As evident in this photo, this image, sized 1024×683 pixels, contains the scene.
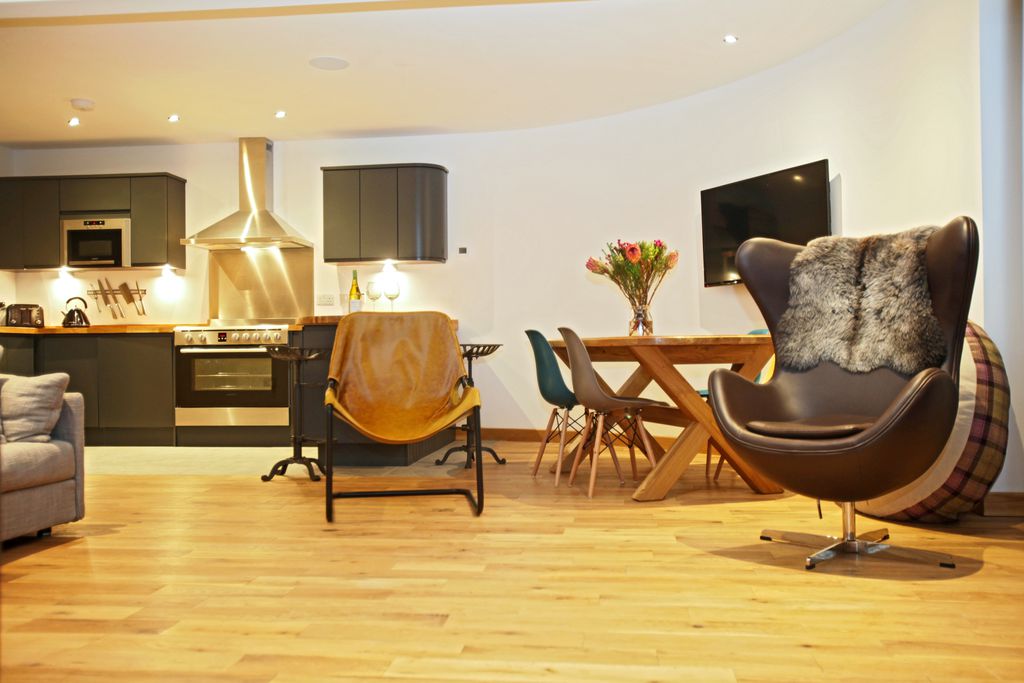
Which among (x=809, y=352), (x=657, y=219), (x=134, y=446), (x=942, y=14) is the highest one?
(x=942, y=14)

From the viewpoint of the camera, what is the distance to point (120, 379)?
6.64 meters

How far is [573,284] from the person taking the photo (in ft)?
22.2

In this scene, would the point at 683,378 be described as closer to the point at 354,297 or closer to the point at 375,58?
the point at 375,58

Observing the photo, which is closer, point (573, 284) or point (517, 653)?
point (517, 653)

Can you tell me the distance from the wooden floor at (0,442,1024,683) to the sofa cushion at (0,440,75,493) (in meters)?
0.25

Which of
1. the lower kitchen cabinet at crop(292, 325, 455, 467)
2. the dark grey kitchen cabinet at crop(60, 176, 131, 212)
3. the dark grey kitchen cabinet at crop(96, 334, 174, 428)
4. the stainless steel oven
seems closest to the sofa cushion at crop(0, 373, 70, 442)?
the lower kitchen cabinet at crop(292, 325, 455, 467)

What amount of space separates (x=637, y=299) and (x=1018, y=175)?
6.03ft

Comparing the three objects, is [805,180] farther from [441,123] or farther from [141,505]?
[141,505]

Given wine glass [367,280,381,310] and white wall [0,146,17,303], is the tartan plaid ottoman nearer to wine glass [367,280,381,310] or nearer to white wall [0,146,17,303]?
wine glass [367,280,381,310]

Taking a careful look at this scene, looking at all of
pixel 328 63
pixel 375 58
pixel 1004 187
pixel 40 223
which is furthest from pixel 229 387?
pixel 1004 187

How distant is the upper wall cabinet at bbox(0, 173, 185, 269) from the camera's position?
695cm

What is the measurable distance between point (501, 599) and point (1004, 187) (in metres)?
3.08

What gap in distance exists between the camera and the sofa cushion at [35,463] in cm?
295

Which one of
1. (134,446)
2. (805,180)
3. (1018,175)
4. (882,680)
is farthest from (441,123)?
(882,680)
